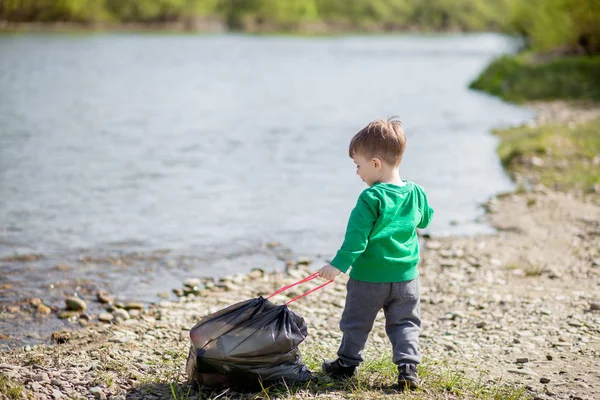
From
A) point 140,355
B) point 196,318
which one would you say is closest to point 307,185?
point 196,318

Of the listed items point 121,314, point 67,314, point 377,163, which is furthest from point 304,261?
point 377,163

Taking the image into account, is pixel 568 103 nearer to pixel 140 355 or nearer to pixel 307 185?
pixel 307 185

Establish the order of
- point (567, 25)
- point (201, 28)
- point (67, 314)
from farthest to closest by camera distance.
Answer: point (201, 28), point (567, 25), point (67, 314)

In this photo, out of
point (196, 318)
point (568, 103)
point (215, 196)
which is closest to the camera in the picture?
point (196, 318)

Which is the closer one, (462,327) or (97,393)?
(97,393)

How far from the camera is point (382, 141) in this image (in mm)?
5656

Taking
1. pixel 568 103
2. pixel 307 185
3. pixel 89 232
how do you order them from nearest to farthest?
1. pixel 89 232
2. pixel 307 185
3. pixel 568 103

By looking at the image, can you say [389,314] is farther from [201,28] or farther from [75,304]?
[201,28]

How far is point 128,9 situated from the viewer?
11888 centimetres

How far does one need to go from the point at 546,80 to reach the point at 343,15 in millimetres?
142969

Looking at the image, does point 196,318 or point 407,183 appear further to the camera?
point 196,318

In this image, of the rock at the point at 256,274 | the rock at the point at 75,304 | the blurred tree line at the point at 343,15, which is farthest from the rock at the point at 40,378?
the blurred tree line at the point at 343,15

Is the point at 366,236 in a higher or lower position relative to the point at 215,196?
higher

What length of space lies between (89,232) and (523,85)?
2758 centimetres
